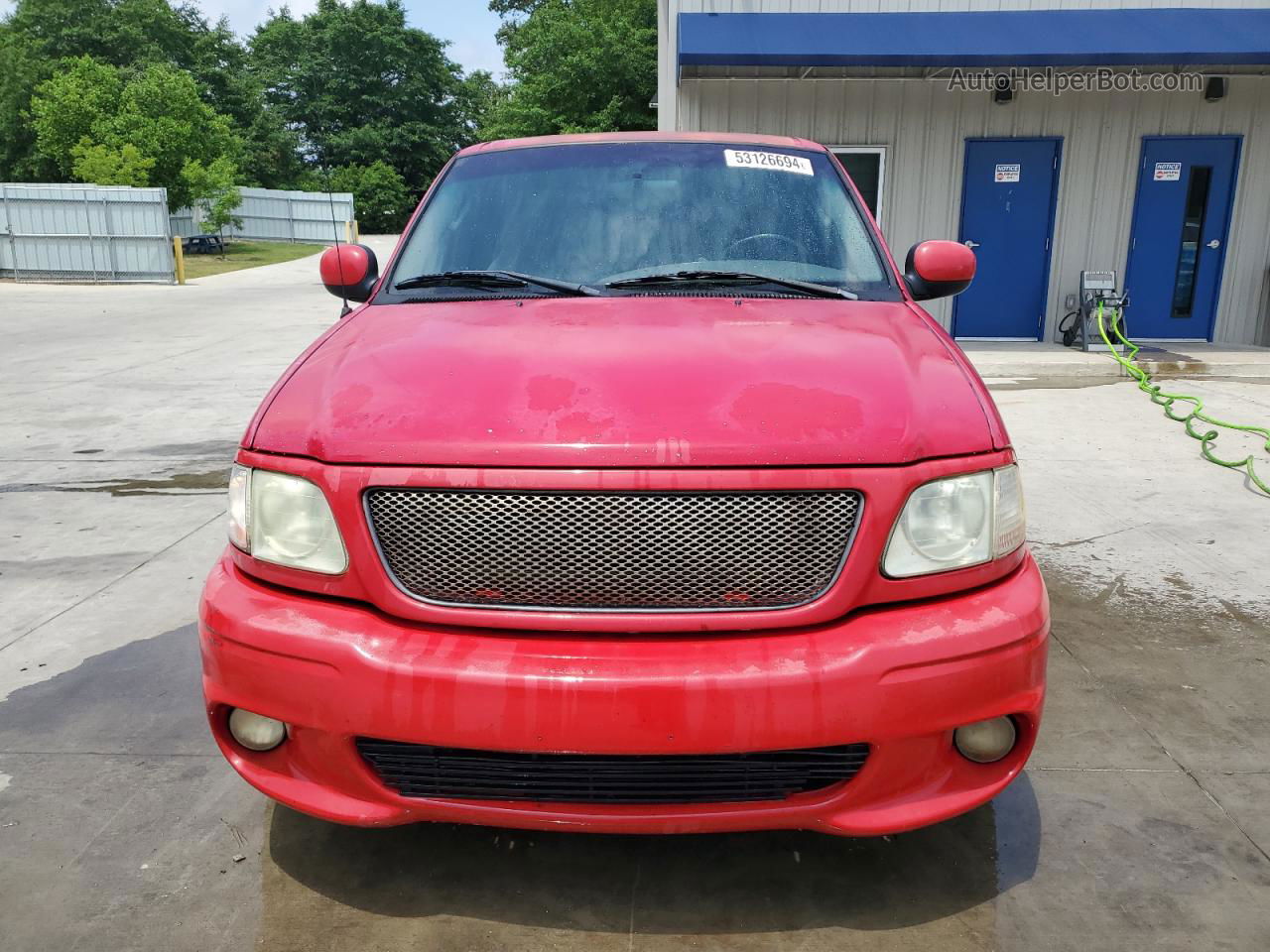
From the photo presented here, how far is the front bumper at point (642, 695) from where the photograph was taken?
75.2 inches

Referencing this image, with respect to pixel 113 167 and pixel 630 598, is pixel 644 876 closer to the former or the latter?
pixel 630 598

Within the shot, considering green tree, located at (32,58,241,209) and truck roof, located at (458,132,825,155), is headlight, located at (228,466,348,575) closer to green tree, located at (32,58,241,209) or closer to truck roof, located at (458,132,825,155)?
truck roof, located at (458,132,825,155)

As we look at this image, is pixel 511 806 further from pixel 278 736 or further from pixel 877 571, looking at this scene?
pixel 877 571

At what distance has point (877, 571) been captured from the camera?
2039 millimetres

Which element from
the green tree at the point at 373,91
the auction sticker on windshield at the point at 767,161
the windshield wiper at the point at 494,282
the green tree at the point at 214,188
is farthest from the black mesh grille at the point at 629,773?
the green tree at the point at 373,91

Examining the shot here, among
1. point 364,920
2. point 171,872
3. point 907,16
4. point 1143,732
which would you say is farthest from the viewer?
point 907,16

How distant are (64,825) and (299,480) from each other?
4.27ft

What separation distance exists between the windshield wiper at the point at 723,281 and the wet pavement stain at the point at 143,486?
12.8 ft

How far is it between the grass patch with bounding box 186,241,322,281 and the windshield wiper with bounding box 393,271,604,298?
88.6ft

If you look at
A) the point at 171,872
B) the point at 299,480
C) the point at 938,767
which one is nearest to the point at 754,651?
the point at 938,767

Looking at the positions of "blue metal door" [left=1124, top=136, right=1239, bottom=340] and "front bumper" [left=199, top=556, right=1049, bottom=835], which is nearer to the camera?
"front bumper" [left=199, top=556, right=1049, bottom=835]

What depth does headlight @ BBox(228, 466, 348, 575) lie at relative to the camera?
6.92ft

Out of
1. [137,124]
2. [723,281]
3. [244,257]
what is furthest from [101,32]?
[723,281]

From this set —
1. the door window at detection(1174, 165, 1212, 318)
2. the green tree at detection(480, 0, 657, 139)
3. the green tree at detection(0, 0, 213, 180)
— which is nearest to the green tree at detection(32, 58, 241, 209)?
the green tree at detection(480, 0, 657, 139)
